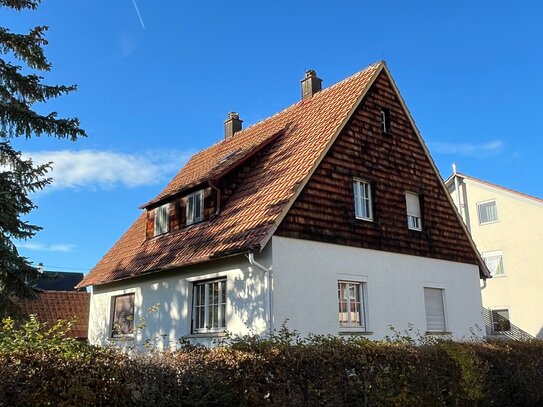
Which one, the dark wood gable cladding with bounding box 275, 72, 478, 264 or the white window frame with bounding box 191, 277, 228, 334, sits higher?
the dark wood gable cladding with bounding box 275, 72, 478, 264

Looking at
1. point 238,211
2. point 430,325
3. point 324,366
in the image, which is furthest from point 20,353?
point 430,325

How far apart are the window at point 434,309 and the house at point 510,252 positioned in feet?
41.6

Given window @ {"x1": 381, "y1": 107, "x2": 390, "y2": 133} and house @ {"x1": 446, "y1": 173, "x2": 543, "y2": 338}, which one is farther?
house @ {"x1": 446, "y1": 173, "x2": 543, "y2": 338}

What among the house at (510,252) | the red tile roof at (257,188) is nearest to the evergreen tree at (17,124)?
the red tile roof at (257,188)

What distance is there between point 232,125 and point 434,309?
1118cm

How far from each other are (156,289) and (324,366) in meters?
8.84

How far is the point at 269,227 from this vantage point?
485 inches

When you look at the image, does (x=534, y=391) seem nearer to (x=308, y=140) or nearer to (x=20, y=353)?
(x=308, y=140)

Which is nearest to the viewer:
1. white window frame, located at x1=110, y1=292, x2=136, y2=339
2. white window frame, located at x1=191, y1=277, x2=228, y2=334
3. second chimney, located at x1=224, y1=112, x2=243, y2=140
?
white window frame, located at x1=191, y1=277, x2=228, y2=334

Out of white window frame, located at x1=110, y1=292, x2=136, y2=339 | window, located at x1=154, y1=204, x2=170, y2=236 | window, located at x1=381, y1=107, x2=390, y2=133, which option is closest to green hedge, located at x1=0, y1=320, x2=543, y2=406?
window, located at x1=381, y1=107, x2=390, y2=133

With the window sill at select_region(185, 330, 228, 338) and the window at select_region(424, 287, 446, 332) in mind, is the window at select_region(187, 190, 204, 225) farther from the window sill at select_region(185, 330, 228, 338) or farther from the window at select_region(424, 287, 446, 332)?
the window at select_region(424, 287, 446, 332)

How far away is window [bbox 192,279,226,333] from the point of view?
13727 millimetres

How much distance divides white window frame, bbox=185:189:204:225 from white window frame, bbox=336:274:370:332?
15.1 ft

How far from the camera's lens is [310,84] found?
19562 mm
